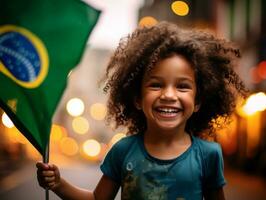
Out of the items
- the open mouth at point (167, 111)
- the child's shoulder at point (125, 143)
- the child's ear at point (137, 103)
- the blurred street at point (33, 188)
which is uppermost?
the child's ear at point (137, 103)

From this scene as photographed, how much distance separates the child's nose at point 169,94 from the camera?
284 cm

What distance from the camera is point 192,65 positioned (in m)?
3.00

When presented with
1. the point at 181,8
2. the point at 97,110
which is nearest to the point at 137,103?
the point at 181,8

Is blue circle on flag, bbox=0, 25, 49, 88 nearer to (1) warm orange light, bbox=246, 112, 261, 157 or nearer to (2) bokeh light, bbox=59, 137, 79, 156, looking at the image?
(1) warm orange light, bbox=246, 112, 261, 157

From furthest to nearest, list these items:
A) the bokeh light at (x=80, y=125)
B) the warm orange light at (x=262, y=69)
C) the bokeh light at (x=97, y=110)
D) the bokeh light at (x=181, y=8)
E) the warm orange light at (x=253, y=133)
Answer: the bokeh light at (x=97, y=110)
the bokeh light at (x=80, y=125)
the bokeh light at (x=181, y=8)
the warm orange light at (x=262, y=69)
the warm orange light at (x=253, y=133)

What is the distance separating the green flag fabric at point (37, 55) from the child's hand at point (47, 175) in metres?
0.10

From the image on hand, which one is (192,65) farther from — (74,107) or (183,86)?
(74,107)

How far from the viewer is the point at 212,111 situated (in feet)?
10.7

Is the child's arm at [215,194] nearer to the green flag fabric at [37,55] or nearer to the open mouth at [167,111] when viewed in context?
the open mouth at [167,111]

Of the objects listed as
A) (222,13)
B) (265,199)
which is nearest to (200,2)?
(222,13)

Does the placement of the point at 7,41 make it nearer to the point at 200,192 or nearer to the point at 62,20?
the point at 62,20

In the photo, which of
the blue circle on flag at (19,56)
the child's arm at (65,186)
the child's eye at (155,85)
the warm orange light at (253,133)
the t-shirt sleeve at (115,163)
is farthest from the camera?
the warm orange light at (253,133)

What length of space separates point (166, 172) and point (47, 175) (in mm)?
572

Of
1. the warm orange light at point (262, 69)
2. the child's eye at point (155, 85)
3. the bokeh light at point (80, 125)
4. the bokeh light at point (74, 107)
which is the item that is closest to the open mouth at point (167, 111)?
the child's eye at point (155, 85)
